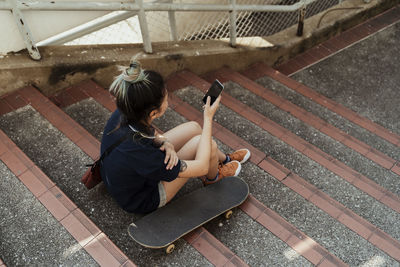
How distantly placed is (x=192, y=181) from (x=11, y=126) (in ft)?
5.05

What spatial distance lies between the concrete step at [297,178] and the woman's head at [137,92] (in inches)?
50.6

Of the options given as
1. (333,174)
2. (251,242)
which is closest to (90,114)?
(251,242)

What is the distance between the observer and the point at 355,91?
5.07 m

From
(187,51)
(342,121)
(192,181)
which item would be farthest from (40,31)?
(342,121)

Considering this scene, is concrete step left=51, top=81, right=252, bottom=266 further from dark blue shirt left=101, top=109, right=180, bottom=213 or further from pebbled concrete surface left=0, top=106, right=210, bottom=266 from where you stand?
dark blue shirt left=101, top=109, right=180, bottom=213

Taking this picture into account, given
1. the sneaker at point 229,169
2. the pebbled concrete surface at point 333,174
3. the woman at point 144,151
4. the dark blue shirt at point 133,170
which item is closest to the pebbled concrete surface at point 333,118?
the pebbled concrete surface at point 333,174

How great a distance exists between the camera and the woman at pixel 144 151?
6.96 ft

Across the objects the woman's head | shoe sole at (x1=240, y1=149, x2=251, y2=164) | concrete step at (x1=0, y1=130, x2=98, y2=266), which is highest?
the woman's head

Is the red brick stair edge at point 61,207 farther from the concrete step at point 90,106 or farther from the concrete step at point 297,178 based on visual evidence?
the concrete step at point 297,178

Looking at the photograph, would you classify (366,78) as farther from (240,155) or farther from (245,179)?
(245,179)

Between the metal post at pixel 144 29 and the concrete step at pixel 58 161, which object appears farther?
the metal post at pixel 144 29

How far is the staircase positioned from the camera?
8.13 ft

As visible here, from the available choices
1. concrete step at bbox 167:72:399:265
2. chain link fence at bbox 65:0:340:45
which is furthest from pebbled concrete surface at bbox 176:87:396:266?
chain link fence at bbox 65:0:340:45

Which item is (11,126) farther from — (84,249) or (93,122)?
(84,249)
